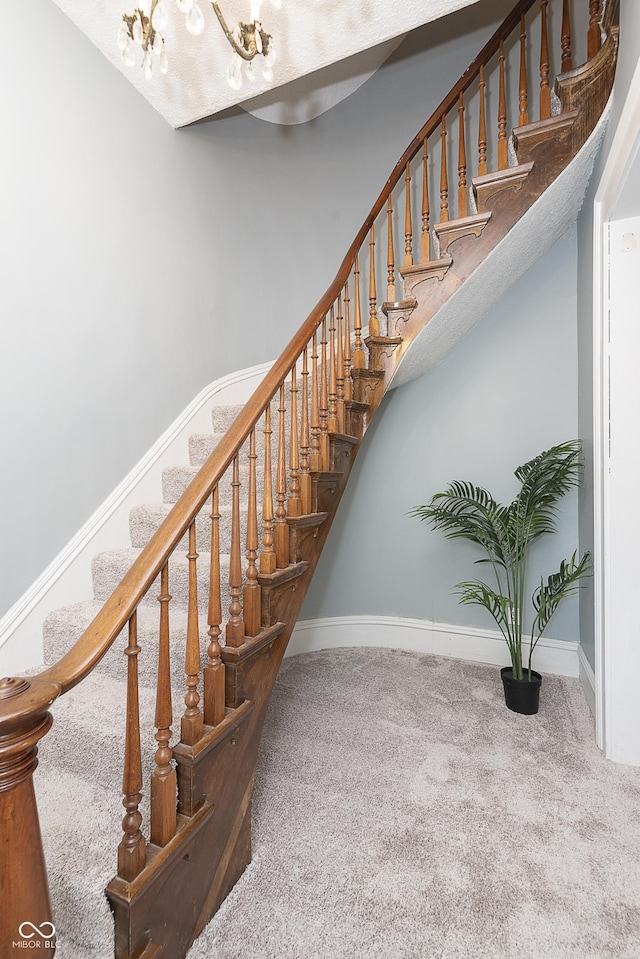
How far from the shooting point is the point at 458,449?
3324 millimetres

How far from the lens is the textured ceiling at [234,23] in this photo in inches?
85.4

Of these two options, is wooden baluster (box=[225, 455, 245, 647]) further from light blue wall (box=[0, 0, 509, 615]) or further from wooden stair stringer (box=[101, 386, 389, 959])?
light blue wall (box=[0, 0, 509, 615])

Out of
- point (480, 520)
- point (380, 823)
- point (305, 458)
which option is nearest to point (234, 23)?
point (305, 458)

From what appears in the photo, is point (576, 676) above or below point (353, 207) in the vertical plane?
below

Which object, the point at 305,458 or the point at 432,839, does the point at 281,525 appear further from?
the point at 432,839

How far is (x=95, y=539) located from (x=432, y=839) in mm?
1891

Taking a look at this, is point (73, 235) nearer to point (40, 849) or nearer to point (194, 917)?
point (40, 849)

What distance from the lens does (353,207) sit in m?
3.81

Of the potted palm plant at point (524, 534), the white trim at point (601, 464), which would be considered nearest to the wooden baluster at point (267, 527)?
the potted palm plant at point (524, 534)

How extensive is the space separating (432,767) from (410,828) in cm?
39

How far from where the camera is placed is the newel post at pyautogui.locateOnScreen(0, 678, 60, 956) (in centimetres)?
78

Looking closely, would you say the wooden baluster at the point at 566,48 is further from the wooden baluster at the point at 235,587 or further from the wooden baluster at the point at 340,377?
the wooden baluster at the point at 235,587

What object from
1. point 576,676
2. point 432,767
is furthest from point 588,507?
point 432,767

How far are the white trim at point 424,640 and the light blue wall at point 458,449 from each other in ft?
0.20
